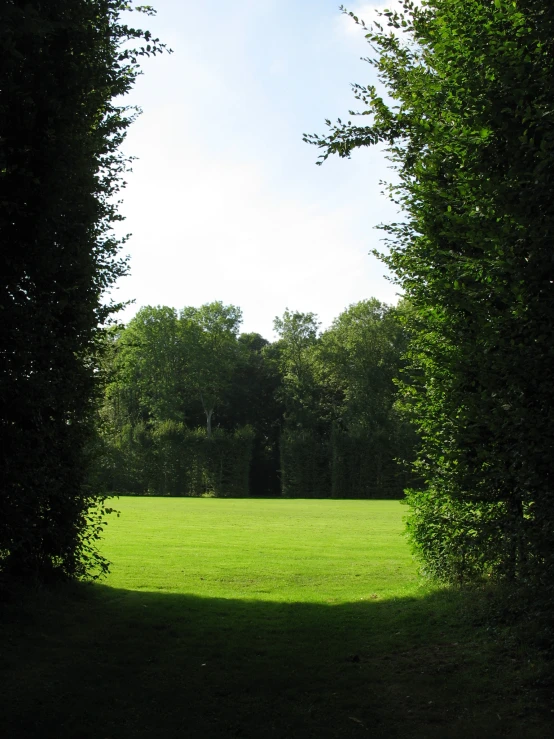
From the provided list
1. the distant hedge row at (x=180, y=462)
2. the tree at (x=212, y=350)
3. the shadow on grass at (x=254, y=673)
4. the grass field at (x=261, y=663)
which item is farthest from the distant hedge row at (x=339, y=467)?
the shadow on grass at (x=254, y=673)

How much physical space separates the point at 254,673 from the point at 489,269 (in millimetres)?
5171

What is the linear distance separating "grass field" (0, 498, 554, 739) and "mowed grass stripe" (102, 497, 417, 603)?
0.14 meters

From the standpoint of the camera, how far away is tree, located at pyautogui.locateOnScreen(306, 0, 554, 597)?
6.29 metres

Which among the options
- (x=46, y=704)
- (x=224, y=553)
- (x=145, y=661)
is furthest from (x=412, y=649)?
(x=224, y=553)

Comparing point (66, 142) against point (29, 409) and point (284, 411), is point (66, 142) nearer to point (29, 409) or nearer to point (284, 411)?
point (29, 409)

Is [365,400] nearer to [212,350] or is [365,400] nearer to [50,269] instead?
[212,350]

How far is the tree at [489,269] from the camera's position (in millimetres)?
6293

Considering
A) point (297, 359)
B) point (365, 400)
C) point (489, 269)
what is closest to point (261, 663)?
point (489, 269)

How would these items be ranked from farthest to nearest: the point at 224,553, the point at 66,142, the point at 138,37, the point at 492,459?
the point at 224,553 → the point at 138,37 → the point at 66,142 → the point at 492,459

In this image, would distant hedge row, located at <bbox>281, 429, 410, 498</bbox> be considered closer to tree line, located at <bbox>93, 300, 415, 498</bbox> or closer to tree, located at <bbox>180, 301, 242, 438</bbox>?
tree line, located at <bbox>93, 300, 415, 498</bbox>

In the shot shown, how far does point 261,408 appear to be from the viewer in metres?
77.5

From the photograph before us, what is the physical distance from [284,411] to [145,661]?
225 feet

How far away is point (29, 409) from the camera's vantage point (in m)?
8.41

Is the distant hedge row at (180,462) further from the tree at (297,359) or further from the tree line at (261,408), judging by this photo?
the tree at (297,359)
